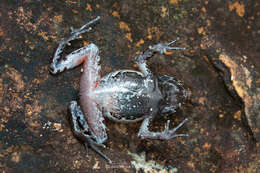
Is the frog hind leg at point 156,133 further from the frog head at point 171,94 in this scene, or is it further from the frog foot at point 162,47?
the frog foot at point 162,47

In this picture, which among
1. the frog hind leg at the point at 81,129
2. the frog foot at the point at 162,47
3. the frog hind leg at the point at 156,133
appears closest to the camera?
the frog hind leg at the point at 81,129

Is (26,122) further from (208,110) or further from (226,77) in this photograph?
(226,77)

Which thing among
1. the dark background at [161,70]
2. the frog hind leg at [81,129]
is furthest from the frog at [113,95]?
the dark background at [161,70]

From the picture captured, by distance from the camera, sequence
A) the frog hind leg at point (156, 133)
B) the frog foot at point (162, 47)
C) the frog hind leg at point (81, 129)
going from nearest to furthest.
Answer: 1. the frog hind leg at point (81, 129)
2. the frog hind leg at point (156, 133)
3. the frog foot at point (162, 47)

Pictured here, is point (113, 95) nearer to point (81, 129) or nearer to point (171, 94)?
point (81, 129)

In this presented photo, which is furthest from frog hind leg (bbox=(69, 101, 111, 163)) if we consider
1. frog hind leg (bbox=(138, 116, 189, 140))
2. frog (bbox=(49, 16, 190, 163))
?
frog hind leg (bbox=(138, 116, 189, 140))

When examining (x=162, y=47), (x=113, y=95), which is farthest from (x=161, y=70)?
(x=113, y=95)
